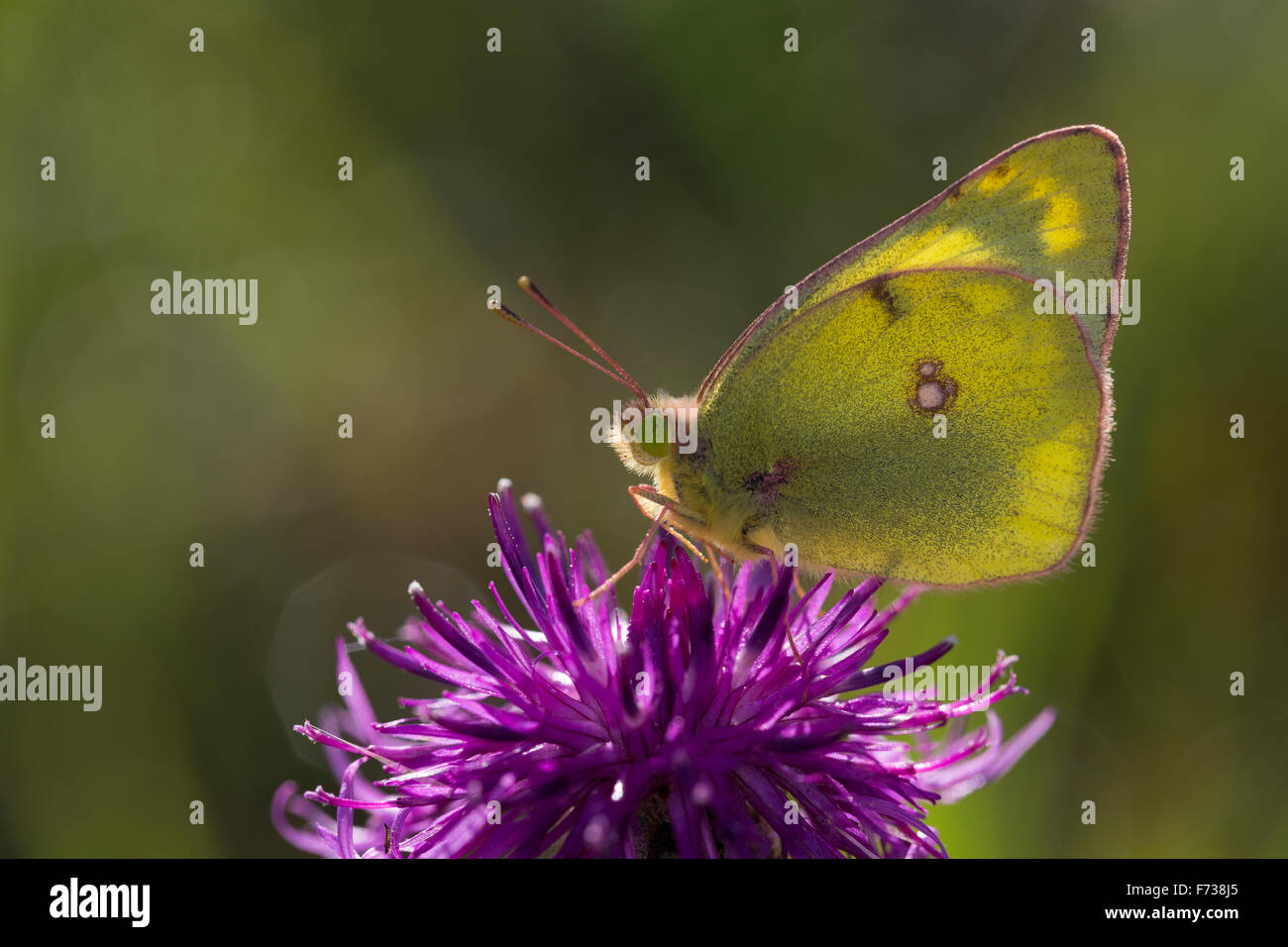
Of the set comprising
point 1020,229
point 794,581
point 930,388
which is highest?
point 1020,229

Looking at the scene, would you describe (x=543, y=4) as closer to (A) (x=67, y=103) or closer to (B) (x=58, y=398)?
(A) (x=67, y=103)

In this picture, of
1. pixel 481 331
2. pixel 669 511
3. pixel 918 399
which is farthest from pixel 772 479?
pixel 481 331

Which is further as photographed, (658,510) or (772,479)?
(658,510)

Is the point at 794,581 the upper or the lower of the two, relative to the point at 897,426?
lower

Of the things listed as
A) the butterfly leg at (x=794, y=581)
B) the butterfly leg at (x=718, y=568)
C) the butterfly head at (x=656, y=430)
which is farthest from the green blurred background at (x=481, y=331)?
the butterfly head at (x=656, y=430)

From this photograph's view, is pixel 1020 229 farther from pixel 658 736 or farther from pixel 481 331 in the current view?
pixel 481 331

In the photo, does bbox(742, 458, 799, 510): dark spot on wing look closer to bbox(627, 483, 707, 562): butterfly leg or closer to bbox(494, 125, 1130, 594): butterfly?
bbox(494, 125, 1130, 594): butterfly

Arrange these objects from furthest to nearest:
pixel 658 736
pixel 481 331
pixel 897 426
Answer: pixel 481 331
pixel 897 426
pixel 658 736

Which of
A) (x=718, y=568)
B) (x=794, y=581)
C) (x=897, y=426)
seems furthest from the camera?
(x=718, y=568)
